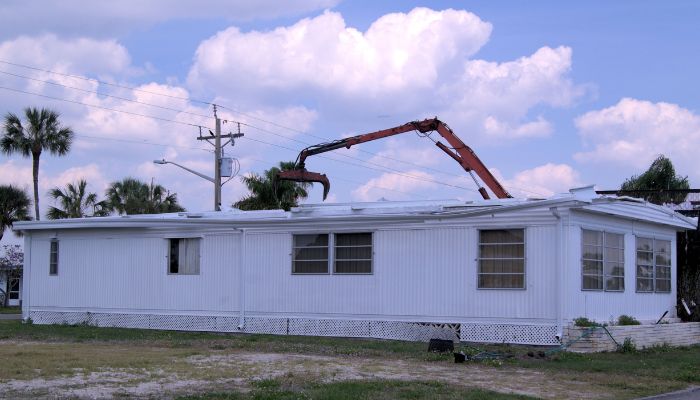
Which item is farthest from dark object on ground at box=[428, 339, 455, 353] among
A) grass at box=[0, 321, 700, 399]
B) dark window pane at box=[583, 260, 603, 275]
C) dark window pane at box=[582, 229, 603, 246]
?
dark window pane at box=[582, 229, 603, 246]

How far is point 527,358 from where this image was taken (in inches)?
677

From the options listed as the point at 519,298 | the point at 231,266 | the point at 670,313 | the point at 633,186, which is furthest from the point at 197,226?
the point at 633,186

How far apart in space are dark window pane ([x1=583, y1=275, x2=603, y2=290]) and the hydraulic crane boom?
183 inches

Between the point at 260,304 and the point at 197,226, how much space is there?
276cm

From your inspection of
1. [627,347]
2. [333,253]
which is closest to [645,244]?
[627,347]

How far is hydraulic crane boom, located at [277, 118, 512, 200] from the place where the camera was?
83.5 feet

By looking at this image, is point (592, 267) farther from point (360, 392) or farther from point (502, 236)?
point (360, 392)

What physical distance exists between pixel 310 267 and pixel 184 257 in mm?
3946

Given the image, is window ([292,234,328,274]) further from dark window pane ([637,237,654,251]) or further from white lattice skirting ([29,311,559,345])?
dark window pane ([637,237,654,251])

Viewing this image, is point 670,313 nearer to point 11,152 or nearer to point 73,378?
point 73,378

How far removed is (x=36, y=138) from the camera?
134 ft

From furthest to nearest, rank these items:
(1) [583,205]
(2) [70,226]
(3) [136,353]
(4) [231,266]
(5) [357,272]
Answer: (2) [70,226]
(4) [231,266]
(5) [357,272]
(1) [583,205]
(3) [136,353]

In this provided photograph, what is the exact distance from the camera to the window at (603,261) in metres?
19.8

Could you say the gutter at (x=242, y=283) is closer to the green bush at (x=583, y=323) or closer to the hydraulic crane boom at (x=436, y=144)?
the hydraulic crane boom at (x=436, y=144)
